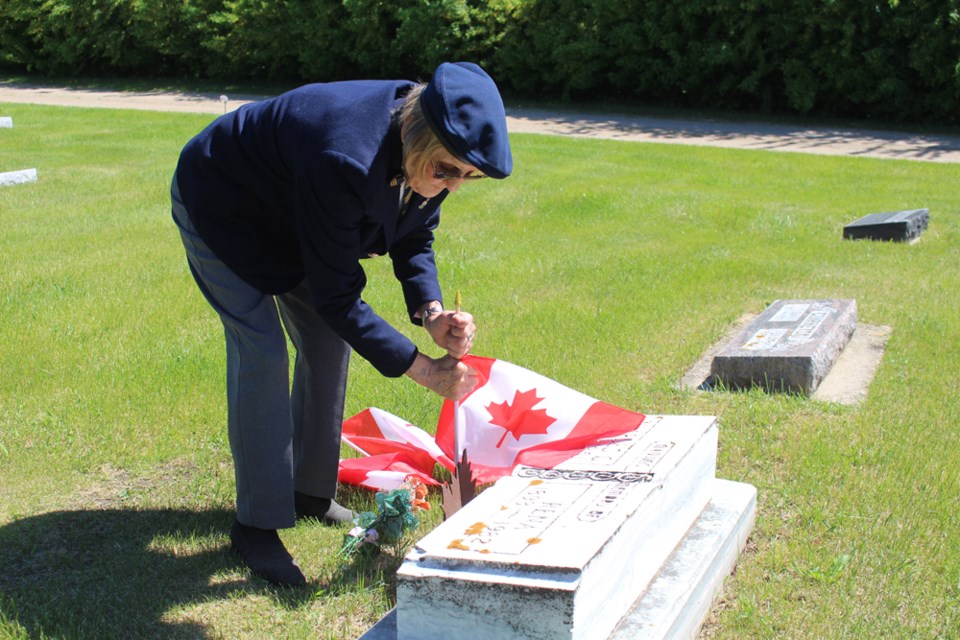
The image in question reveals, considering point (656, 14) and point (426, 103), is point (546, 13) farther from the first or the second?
point (426, 103)

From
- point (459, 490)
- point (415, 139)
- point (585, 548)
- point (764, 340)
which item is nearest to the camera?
point (585, 548)

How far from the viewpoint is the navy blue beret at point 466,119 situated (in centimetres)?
255

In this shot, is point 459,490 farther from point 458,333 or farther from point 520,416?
point 520,416

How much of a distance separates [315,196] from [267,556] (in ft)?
3.90

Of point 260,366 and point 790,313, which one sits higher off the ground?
point 260,366

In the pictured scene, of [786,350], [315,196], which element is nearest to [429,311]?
[315,196]

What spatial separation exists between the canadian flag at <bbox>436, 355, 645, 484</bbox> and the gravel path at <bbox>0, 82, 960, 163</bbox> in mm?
8788

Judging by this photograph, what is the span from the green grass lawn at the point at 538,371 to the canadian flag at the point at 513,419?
0.46 metres

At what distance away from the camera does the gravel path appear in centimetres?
1320

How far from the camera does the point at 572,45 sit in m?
16.8

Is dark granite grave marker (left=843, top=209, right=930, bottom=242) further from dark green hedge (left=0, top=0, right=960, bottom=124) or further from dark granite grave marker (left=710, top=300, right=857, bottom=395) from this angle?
dark green hedge (left=0, top=0, right=960, bottom=124)

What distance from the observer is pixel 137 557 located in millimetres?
3375

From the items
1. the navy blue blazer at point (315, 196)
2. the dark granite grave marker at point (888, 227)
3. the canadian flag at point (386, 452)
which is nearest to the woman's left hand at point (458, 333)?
the navy blue blazer at point (315, 196)

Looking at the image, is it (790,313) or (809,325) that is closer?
(809,325)
